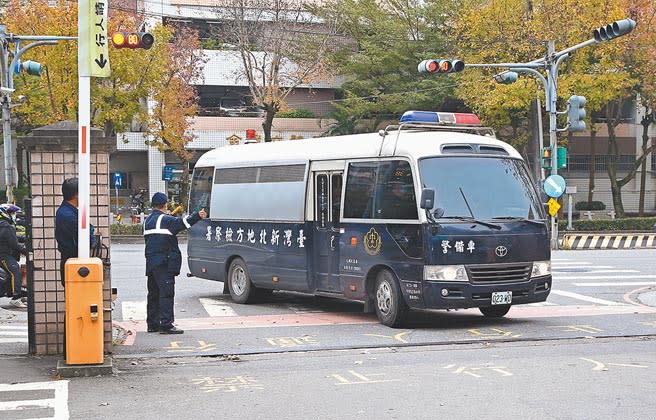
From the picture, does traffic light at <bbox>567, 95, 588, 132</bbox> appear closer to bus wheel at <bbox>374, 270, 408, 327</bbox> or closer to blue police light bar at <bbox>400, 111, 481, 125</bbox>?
blue police light bar at <bbox>400, 111, 481, 125</bbox>

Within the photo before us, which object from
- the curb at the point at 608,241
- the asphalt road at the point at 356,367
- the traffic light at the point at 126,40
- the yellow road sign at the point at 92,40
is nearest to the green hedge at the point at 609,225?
the curb at the point at 608,241

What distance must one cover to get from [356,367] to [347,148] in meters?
5.10

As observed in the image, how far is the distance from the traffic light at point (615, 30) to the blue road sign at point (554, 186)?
794 cm

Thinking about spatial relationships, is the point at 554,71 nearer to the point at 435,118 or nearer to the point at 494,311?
the point at 435,118

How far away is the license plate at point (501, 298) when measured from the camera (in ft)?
42.1

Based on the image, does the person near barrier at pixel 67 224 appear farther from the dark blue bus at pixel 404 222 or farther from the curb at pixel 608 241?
the curb at pixel 608 241

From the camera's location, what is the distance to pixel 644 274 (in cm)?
2203

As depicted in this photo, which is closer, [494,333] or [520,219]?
[494,333]

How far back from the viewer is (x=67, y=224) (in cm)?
1004

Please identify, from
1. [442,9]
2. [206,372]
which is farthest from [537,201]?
[442,9]

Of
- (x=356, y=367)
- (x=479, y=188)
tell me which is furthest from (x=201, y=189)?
(x=356, y=367)

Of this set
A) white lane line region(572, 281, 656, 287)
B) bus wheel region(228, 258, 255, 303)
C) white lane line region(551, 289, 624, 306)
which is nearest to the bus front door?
bus wheel region(228, 258, 255, 303)

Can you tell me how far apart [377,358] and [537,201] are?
425 centimetres

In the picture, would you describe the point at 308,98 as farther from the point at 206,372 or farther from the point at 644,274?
the point at 206,372
